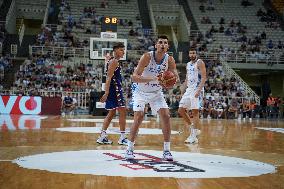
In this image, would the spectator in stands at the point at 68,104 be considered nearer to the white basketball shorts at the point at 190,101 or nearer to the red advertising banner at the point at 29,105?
the red advertising banner at the point at 29,105

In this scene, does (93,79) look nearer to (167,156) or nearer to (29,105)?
(29,105)

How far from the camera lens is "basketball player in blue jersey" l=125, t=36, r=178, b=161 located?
644 centimetres

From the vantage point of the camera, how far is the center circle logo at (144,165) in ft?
17.2

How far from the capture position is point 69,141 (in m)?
9.06

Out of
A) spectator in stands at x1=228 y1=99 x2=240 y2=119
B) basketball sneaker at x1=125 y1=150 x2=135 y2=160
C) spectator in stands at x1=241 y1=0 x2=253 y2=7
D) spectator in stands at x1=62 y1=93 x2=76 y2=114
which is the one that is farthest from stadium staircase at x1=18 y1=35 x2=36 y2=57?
basketball sneaker at x1=125 y1=150 x2=135 y2=160

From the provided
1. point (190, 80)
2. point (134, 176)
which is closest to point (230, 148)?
point (190, 80)

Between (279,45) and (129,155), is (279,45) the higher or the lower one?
the higher one

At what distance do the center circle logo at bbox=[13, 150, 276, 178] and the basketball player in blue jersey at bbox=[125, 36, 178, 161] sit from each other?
1.07 ft

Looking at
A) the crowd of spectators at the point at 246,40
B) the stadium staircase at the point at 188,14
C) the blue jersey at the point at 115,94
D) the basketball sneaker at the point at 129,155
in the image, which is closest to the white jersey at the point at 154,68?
the basketball sneaker at the point at 129,155

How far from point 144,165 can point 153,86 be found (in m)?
1.35

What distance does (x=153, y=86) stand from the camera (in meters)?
6.72

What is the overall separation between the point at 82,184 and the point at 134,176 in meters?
0.70

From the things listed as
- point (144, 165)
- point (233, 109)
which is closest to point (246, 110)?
point (233, 109)

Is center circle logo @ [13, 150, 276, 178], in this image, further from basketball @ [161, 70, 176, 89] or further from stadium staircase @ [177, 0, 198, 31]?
stadium staircase @ [177, 0, 198, 31]
